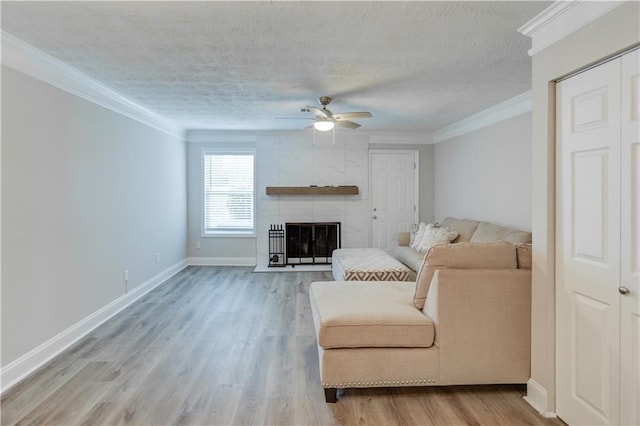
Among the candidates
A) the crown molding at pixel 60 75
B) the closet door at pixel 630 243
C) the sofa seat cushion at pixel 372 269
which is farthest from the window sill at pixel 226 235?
the closet door at pixel 630 243

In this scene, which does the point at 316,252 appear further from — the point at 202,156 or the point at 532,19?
the point at 532,19

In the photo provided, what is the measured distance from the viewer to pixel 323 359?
7.36 ft

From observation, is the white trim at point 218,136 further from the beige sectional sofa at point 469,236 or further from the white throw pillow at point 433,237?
the white throw pillow at point 433,237

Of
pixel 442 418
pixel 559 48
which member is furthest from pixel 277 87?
pixel 442 418

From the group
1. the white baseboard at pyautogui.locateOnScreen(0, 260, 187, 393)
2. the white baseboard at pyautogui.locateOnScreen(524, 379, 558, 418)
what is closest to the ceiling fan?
the white baseboard at pyautogui.locateOnScreen(524, 379, 558, 418)

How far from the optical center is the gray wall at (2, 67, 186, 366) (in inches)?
99.5

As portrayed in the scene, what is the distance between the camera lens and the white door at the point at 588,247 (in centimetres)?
179

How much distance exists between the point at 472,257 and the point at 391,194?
4359 millimetres

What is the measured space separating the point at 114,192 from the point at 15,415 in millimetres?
2314

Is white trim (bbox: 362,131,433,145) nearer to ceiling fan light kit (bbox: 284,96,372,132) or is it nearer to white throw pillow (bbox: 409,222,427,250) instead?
white throw pillow (bbox: 409,222,427,250)

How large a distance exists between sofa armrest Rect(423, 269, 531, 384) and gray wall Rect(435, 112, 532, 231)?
6.80 feet

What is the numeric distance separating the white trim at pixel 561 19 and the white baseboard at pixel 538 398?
208 cm

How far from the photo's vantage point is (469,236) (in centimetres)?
480

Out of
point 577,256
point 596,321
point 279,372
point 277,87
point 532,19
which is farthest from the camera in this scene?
point 277,87
